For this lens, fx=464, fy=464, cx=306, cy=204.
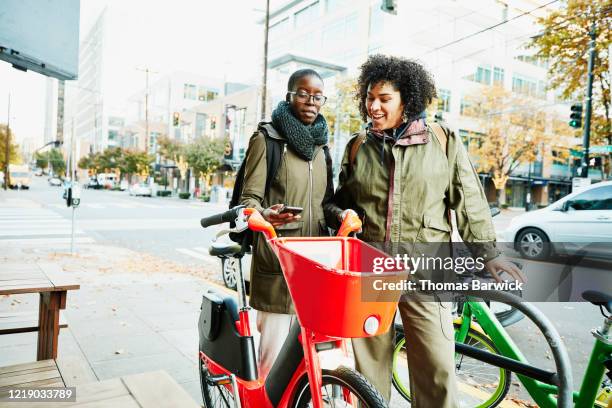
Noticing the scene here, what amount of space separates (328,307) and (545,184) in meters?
52.8

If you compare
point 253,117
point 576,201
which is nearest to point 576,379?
point 576,201

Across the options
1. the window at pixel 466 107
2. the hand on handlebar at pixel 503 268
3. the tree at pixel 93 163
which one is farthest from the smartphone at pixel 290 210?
the tree at pixel 93 163

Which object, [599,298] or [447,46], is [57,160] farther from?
[599,298]

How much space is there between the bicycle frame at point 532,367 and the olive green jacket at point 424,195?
0.57 metres

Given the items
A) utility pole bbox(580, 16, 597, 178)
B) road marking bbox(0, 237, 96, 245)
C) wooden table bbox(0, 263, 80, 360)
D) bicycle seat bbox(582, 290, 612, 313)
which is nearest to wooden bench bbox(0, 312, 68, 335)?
wooden table bbox(0, 263, 80, 360)

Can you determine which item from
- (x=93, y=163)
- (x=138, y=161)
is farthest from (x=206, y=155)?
(x=93, y=163)

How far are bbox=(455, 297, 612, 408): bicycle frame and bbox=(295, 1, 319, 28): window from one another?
44.3 meters

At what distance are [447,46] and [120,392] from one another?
32790 mm

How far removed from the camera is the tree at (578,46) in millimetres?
11883

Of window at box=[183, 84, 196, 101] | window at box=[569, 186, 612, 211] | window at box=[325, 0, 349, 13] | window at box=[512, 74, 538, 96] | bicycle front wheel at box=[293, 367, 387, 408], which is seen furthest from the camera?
window at box=[183, 84, 196, 101]

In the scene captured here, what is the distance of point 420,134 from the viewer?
2.04 meters

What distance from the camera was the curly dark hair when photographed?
213 cm

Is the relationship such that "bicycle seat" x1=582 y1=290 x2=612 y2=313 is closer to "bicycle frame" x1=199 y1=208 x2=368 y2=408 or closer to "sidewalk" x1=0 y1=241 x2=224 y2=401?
"bicycle frame" x1=199 y1=208 x2=368 y2=408

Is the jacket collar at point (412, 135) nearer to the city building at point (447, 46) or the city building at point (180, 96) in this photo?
the city building at point (447, 46)
